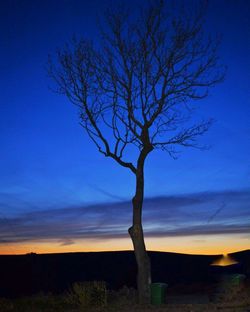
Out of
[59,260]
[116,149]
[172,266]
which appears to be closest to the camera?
[116,149]

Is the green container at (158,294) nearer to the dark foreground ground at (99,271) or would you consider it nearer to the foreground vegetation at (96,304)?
the foreground vegetation at (96,304)

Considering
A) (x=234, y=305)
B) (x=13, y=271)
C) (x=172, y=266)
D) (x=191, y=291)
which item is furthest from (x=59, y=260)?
(x=234, y=305)

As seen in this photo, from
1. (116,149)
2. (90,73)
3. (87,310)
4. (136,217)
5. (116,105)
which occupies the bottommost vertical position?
(87,310)

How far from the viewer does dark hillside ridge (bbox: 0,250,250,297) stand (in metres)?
44.2

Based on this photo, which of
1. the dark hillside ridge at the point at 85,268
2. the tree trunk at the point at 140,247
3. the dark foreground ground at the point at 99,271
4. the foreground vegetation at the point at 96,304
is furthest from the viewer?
the dark hillside ridge at the point at 85,268

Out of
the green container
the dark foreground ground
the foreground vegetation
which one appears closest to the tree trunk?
the green container

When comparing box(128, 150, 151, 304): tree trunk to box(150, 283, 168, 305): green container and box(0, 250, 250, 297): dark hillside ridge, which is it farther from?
box(0, 250, 250, 297): dark hillside ridge

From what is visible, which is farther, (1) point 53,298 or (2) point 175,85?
(2) point 175,85

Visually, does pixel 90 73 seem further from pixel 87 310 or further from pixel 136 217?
pixel 87 310

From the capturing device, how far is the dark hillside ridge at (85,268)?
44.2 m

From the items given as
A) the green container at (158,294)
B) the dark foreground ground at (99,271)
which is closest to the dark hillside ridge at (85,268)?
the dark foreground ground at (99,271)

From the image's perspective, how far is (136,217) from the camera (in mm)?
18406

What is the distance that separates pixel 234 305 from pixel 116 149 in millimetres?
7716

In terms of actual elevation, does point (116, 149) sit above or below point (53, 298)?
above
